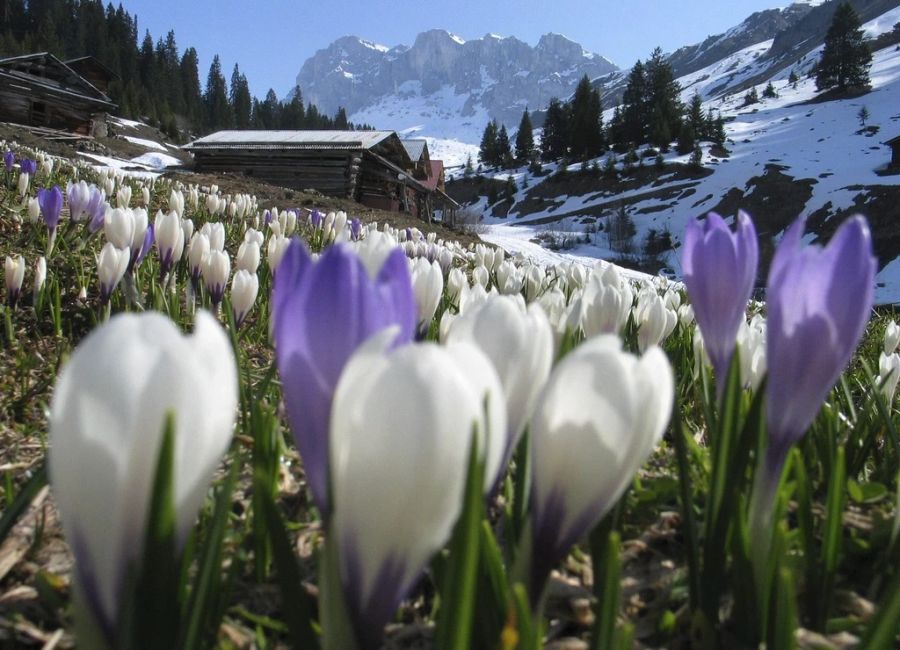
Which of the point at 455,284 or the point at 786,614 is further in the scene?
the point at 455,284

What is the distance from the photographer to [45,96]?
28.4 metres

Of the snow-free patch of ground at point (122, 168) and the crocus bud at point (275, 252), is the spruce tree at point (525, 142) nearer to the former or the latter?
the snow-free patch of ground at point (122, 168)

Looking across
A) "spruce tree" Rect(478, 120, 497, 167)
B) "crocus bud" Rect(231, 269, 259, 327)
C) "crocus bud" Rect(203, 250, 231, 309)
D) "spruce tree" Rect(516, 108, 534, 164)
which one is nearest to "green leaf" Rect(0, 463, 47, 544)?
"crocus bud" Rect(231, 269, 259, 327)

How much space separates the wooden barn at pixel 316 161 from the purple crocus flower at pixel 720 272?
20283 millimetres

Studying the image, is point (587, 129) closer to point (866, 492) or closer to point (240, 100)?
point (240, 100)

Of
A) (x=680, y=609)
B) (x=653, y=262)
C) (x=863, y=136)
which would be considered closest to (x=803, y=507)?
Result: (x=680, y=609)

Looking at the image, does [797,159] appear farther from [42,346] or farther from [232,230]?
[42,346]

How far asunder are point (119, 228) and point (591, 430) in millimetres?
2230

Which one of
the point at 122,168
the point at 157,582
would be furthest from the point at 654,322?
the point at 122,168

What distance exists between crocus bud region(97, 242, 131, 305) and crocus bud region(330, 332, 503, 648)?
77.9 inches

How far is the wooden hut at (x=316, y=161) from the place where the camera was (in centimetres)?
2086

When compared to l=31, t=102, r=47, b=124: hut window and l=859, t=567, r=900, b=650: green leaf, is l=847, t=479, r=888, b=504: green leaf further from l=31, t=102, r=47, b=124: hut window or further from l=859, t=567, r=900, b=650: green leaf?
l=31, t=102, r=47, b=124: hut window

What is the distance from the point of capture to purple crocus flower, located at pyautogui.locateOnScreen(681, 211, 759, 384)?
0.92m

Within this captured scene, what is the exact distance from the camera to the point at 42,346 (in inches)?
87.8
